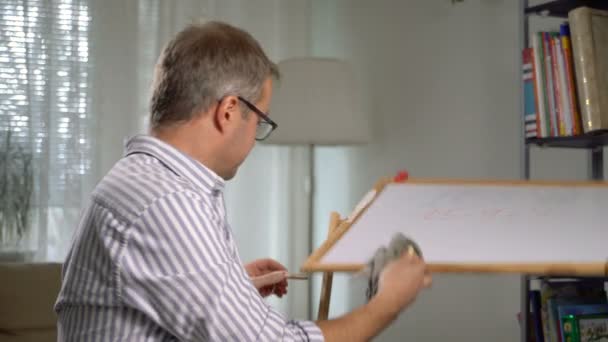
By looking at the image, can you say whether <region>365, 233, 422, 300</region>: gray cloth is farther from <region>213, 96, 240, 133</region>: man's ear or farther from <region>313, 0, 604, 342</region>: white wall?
<region>313, 0, 604, 342</region>: white wall

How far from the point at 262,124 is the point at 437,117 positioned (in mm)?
2299

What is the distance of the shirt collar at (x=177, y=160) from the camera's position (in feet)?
4.01

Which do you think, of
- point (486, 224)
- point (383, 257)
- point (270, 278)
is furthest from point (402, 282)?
point (270, 278)

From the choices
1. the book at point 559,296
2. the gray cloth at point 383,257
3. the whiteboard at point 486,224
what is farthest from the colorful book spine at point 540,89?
the gray cloth at point 383,257

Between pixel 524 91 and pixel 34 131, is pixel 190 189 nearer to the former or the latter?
pixel 524 91

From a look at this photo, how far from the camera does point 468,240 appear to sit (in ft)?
4.50

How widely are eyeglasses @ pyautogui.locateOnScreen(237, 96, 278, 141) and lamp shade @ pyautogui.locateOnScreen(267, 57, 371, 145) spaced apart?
1954 mm

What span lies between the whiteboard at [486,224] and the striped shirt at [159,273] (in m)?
0.25

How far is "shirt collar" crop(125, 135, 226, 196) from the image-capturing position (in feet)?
4.01

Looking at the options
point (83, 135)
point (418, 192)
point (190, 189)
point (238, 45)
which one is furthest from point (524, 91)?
point (83, 135)

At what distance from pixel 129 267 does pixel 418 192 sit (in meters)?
0.74

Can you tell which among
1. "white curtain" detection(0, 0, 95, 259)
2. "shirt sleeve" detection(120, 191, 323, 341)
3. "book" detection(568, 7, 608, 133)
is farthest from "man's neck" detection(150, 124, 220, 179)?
"white curtain" detection(0, 0, 95, 259)

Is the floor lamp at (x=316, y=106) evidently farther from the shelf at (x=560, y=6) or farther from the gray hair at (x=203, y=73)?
the gray hair at (x=203, y=73)

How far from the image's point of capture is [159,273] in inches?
43.3
